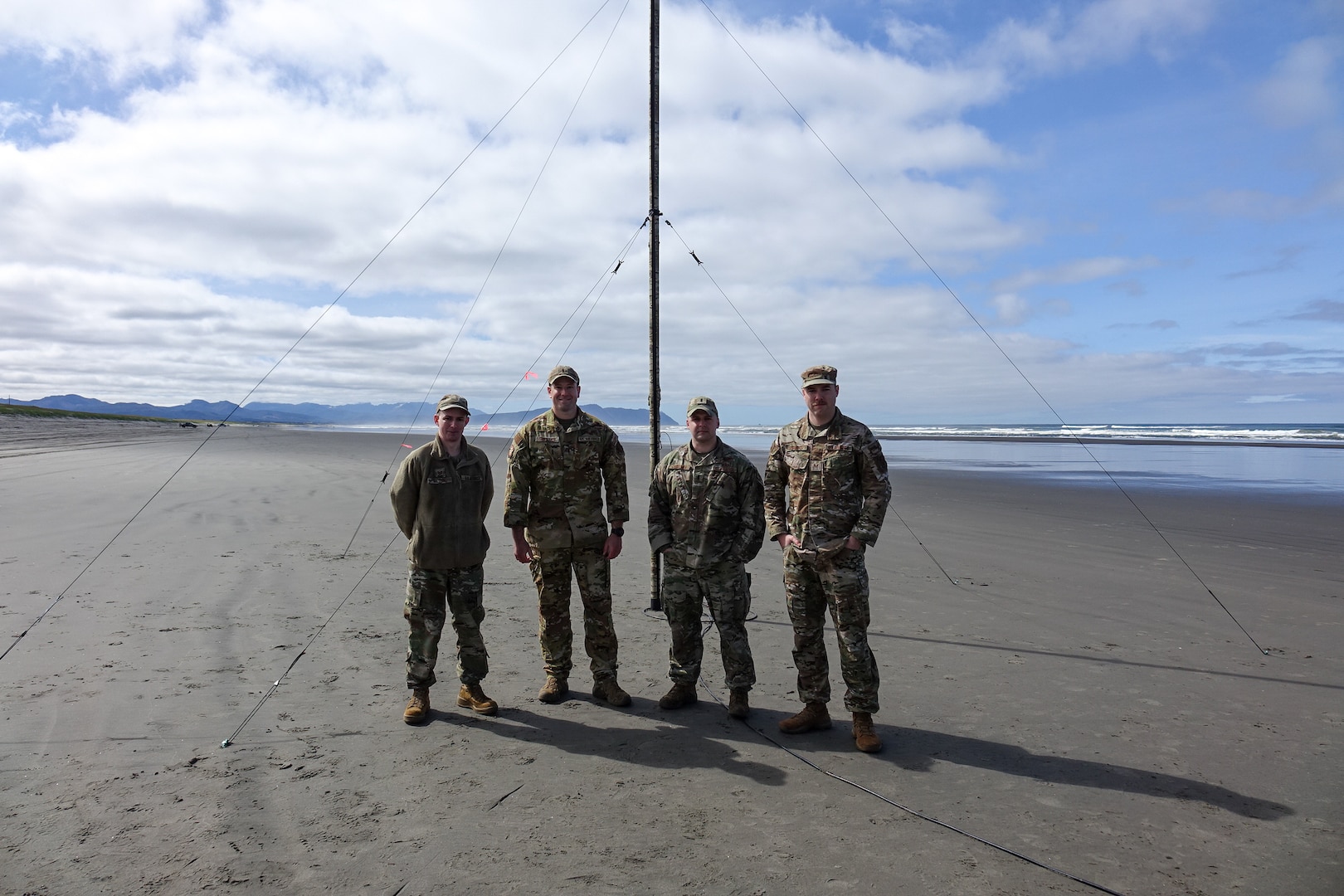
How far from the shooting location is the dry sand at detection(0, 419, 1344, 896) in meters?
3.34

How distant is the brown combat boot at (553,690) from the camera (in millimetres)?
5355

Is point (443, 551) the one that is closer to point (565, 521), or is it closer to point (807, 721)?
point (565, 521)

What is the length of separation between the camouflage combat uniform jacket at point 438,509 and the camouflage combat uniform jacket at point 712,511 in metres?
1.23

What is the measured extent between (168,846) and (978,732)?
445cm

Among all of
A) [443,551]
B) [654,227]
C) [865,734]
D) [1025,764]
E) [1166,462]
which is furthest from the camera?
[1166,462]

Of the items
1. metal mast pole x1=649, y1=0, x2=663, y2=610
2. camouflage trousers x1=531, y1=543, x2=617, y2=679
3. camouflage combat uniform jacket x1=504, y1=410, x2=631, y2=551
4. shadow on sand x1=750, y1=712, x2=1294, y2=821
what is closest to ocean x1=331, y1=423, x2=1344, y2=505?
metal mast pole x1=649, y1=0, x2=663, y2=610

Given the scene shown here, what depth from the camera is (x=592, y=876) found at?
10.6ft

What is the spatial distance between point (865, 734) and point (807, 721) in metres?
0.40

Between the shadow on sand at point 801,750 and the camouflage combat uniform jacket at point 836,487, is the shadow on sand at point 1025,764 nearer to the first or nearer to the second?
the shadow on sand at point 801,750

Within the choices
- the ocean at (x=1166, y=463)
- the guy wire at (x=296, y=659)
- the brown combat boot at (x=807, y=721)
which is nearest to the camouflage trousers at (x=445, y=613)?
the guy wire at (x=296, y=659)

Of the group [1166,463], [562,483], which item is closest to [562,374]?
[562,483]

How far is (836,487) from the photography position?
474cm

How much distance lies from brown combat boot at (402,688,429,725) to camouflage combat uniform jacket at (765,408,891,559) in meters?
2.52

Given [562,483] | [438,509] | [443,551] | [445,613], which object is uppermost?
[562,483]
